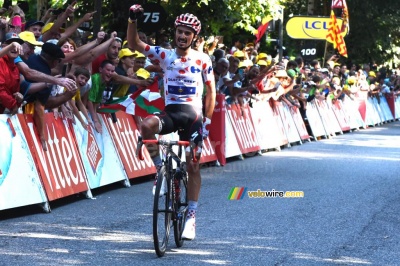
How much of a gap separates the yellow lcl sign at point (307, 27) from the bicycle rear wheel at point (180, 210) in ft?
71.8

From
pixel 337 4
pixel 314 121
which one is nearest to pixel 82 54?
pixel 314 121

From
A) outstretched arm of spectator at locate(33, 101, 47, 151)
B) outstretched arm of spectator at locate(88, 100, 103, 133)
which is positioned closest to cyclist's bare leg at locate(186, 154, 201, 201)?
outstretched arm of spectator at locate(33, 101, 47, 151)

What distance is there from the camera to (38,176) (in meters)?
12.1

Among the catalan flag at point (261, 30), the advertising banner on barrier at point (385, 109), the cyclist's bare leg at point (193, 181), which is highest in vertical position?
the catalan flag at point (261, 30)

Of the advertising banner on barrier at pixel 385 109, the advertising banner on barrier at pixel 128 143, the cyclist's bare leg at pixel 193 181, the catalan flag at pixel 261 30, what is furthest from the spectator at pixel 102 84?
the advertising banner on barrier at pixel 385 109

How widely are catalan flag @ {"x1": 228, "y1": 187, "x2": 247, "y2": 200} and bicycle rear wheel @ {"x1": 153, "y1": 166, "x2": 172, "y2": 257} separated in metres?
4.51

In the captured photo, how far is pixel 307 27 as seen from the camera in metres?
32.1

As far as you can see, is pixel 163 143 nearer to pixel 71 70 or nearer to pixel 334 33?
pixel 71 70

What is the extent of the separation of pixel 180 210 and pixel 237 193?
15.3 feet

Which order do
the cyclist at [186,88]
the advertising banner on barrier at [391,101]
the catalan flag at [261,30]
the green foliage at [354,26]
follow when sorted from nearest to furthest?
the cyclist at [186,88] → the green foliage at [354,26] → the catalan flag at [261,30] → the advertising banner on barrier at [391,101]

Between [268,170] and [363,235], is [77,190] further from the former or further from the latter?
[268,170]

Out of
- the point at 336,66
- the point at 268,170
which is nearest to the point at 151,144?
the point at 268,170

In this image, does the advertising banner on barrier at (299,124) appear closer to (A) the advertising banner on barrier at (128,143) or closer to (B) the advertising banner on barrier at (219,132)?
(B) the advertising banner on barrier at (219,132)

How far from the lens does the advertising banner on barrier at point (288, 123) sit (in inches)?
981
